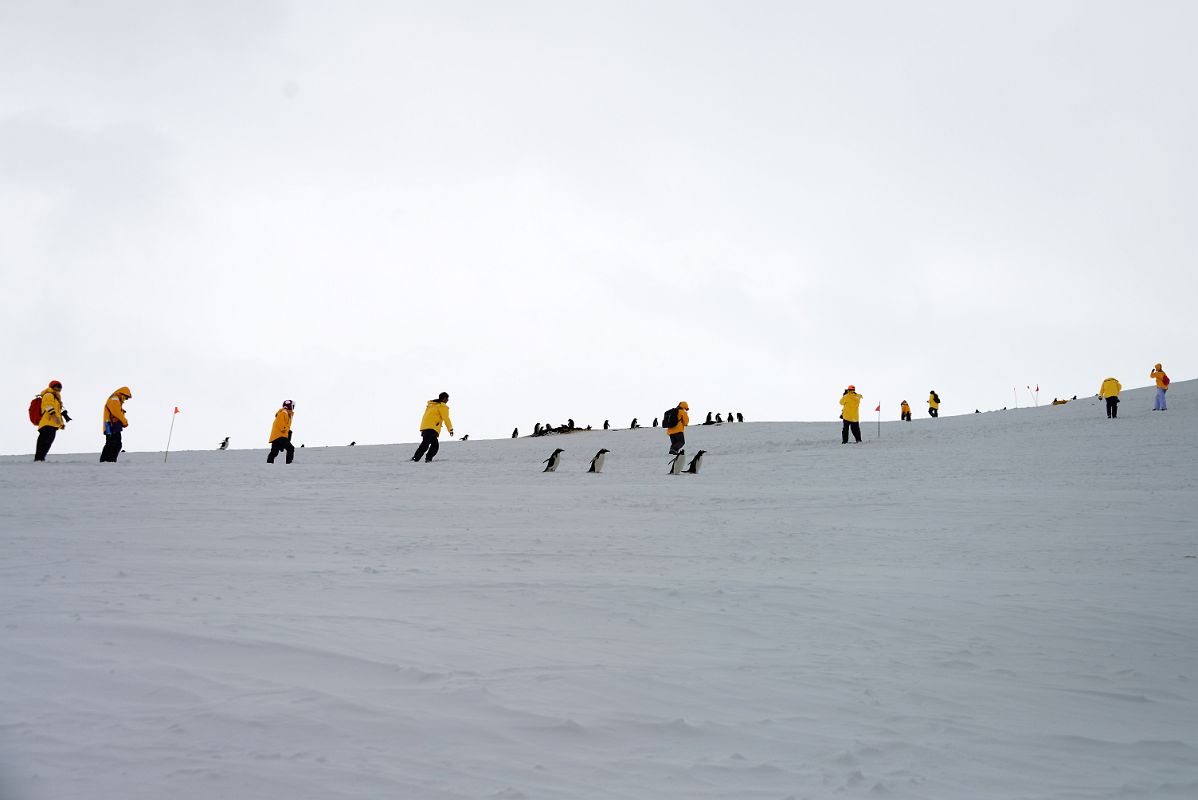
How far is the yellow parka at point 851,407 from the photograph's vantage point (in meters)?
22.6

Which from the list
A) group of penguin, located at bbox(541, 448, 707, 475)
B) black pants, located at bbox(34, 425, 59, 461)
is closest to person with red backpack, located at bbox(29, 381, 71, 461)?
black pants, located at bbox(34, 425, 59, 461)

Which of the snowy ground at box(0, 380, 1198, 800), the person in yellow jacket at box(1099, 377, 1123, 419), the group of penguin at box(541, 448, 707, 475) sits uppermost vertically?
the person in yellow jacket at box(1099, 377, 1123, 419)

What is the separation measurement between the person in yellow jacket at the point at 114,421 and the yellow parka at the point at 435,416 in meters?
5.96

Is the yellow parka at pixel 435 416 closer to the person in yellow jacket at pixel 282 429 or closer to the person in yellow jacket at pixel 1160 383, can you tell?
the person in yellow jacket at pixel 282 429

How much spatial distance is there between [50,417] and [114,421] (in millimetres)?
1113

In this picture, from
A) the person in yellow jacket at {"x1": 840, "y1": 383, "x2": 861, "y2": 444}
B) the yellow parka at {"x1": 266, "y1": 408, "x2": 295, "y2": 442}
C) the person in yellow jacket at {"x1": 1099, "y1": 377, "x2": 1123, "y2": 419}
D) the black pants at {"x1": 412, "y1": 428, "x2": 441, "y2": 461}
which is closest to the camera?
the yellow parka at {"x1": 266, "y1": 408, "x2": 295, "y2": 442}

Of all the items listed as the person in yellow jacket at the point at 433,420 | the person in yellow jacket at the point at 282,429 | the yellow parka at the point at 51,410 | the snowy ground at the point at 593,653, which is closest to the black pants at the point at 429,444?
the person in yellow jacket at the point at 433,420

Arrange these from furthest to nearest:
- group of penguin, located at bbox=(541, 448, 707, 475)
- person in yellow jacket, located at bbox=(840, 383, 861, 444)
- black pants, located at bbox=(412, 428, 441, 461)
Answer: person in yellow jacket, located at bbox=(840, 383, 861, 444) < black pants, located at bbox=(412, 428, 441, 461) < group of penguin, located at bbox=(541, 448, 707, 475)

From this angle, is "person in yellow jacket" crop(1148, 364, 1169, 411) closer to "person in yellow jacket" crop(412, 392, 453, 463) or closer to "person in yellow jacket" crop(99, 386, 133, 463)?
"person in yellow jacket" crop(412, 392, 453, 463)

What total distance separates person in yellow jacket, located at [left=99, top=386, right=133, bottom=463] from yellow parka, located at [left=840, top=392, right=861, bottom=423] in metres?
17.0

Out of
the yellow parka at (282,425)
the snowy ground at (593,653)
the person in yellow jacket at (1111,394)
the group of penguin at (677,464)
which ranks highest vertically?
the person in yellow jacket at (1111,394)

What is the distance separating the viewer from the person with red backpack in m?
16.4

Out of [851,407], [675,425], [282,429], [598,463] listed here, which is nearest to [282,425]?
[282,429]

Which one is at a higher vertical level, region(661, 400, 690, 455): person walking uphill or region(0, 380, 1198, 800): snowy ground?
region(661, 400, 690, 455): person walking uphill
